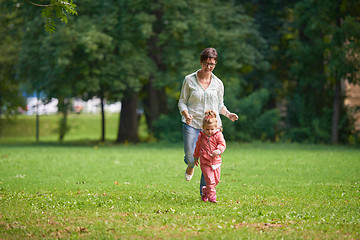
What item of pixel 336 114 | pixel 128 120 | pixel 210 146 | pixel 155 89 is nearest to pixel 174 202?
pixel 210 146

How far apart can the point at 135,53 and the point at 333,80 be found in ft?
30.8

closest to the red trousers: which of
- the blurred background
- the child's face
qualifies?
the child's face

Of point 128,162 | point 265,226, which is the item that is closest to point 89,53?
point 128,162

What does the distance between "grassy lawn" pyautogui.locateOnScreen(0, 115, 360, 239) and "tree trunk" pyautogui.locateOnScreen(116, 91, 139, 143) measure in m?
10.8

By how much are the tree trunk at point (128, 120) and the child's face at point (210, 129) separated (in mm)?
18762

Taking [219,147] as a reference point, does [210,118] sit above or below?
above

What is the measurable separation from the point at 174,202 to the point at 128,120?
1894 cm

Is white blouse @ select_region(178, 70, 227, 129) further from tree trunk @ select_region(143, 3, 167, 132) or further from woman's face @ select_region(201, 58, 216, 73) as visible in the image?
tree trunk @ select_region(143, 3, 167, 132)

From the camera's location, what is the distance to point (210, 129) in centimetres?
755

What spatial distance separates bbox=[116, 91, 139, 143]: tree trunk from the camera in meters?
26.5

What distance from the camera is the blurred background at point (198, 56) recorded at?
21859mm

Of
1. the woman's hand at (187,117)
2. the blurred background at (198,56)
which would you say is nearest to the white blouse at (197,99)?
the woman's hand at (187,117)

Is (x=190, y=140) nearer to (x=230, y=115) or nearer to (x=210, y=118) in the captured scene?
(x=210, y=118)

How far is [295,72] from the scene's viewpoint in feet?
79.1
